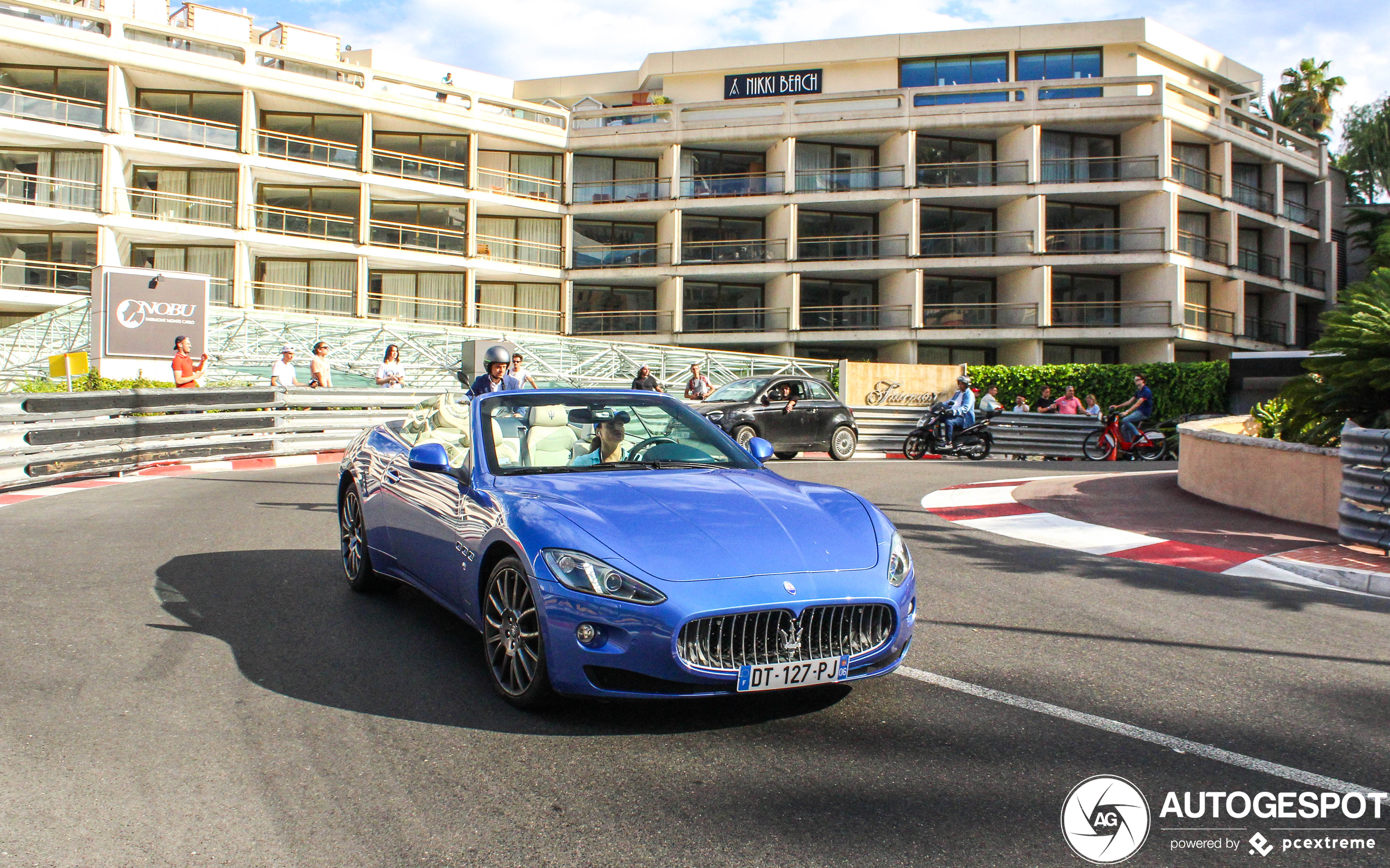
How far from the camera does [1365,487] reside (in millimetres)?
8070

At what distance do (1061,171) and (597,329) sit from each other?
19.9 metres

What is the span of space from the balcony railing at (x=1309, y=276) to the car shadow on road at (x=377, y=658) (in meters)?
50.3

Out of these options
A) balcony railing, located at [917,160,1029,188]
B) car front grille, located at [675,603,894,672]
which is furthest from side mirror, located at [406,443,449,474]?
balcony railing, located at [917,160,1029,188]

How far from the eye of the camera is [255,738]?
12.3 ft

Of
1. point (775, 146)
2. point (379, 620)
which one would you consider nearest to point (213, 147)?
point (775, 146)

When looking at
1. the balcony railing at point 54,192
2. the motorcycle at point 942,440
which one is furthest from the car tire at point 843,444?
the balcony railing at point 54,192

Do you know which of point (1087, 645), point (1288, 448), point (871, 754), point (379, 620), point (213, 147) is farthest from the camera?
point (213, 147)

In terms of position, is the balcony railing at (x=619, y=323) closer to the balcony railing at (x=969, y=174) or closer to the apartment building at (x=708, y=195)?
the apartment building at (x=708, y=195)

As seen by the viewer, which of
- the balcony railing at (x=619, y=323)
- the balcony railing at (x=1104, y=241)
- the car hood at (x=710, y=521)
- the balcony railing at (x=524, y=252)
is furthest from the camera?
the balcony railing at (x=619, y=323)

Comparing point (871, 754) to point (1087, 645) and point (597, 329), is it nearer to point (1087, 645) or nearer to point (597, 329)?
point (1087, 645)

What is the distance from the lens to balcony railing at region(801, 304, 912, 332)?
41.2 meters

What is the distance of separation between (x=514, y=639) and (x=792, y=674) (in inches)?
44.7

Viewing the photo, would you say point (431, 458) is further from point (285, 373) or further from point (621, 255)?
point (621, 255)

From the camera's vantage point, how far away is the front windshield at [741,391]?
1870 cm
